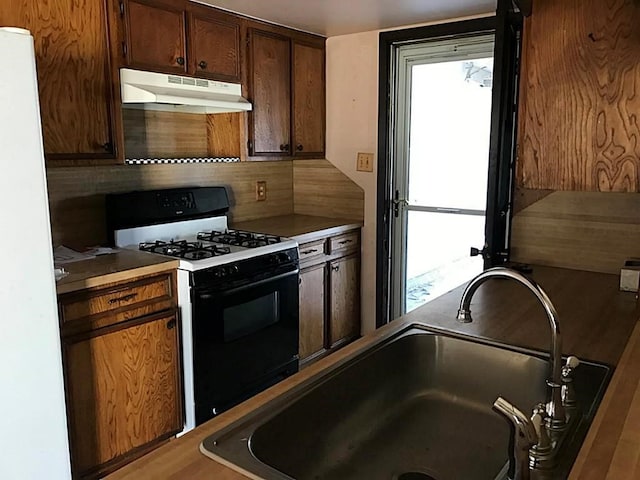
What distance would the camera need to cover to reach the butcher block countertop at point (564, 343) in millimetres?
899

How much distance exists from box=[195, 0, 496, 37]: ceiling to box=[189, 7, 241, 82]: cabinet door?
0.22ft

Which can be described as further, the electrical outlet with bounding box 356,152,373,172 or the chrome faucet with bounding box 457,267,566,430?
the electrical outlet with bounding box 356,152,373,172

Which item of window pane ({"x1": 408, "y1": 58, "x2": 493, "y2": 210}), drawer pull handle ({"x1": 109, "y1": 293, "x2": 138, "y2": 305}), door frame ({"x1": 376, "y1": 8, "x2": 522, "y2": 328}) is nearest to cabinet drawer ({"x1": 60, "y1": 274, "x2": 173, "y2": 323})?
drawer pull handle ({"x1": 109, "y1": 293, "x2": 138, "y2": 305})

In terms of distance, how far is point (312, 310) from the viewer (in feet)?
10.7

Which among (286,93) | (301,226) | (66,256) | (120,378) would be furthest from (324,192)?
(120,378)

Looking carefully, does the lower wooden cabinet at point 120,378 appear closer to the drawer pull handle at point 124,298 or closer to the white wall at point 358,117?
the drawer pull handle at point 124,298

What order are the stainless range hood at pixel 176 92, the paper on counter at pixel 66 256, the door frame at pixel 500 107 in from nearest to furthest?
the door frame at pixel 500 107 → the paper on counter at pixel 66 256 → the stainless range hood at pixel 176 92

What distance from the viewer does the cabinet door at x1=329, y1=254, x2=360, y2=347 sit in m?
3.43

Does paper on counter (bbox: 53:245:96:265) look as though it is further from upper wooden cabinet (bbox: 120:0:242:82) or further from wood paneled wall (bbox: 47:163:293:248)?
upper wooden cabinet (bbox: 120:0:242:82)

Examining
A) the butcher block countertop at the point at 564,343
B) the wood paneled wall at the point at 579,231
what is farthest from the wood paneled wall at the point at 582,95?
the wood paneled wall at the point at 579,231

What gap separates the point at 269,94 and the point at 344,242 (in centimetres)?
102

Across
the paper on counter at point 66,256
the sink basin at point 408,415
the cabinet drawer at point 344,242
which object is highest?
the paper on counter at point 66,256

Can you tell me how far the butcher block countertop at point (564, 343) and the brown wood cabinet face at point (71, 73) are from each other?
154 cm

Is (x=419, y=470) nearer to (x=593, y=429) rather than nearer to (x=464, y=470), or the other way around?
(x=464, y=470)
